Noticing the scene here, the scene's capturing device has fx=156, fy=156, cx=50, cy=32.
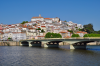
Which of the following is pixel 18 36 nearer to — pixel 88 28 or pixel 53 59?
pixel 88 28

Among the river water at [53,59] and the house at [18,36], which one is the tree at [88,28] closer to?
the house at [18,36]

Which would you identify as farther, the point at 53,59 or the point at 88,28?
the point at 88,28

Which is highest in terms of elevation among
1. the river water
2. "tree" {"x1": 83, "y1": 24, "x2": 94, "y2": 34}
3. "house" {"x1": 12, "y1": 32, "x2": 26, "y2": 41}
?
"tree" {"x1": 83, "y1": 24, "x2": 94, "y2": 34}

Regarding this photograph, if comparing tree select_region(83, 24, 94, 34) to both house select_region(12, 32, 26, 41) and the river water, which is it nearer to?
house select_region(12, 32, 26, 41)

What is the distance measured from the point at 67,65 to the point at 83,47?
32.7 meters

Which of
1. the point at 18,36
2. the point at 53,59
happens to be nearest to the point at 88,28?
the point at 18,36

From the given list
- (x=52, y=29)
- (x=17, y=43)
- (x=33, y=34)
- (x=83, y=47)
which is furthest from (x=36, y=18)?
(x=83, y=47)

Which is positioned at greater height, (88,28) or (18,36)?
(88,28)

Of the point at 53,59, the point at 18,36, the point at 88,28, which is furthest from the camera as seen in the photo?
the point at 88,28

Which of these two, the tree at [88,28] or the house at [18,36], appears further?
the tree at [88,28]

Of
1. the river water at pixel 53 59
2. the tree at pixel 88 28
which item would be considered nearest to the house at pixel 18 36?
the tree at pixel 88 28

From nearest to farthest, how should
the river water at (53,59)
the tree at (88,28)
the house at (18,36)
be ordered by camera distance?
1. the river water at (53,59)
2. the house at (18,36)
3. the tree at (88,28)

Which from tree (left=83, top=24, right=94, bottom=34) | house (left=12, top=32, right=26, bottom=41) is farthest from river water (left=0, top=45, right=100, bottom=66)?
tree (left=83, top=24, right=94, bottom=34)

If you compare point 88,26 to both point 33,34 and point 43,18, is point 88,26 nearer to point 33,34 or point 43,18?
point 43,18
